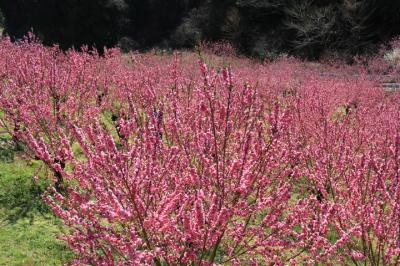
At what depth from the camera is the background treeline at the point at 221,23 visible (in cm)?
3359

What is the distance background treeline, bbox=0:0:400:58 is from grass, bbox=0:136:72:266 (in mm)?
25307

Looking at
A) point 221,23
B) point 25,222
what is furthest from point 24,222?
point 221,23

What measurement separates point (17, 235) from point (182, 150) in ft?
13.7

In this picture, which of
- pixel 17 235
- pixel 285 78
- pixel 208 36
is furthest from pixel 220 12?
pixel 17 235

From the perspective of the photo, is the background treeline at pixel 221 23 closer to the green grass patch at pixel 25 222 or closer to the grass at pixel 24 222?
the grass at pixel 24 222

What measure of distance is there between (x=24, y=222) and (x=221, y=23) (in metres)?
33.9

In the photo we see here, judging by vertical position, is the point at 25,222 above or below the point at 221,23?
below

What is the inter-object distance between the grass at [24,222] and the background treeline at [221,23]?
83.0 feet

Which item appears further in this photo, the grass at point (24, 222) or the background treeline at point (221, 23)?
the background treeline at point (221, 23)

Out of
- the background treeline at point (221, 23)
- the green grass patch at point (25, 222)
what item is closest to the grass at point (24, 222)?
the green grass patch at point (25, 222)

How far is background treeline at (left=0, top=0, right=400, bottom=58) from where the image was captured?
3359 cm

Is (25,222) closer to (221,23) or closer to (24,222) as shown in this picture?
(24,222)

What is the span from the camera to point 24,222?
26.8 ft

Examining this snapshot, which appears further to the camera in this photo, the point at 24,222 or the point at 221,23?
the point at 221,23
